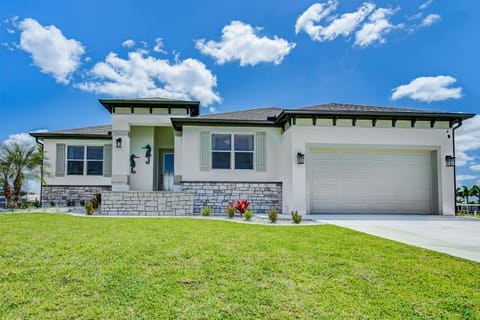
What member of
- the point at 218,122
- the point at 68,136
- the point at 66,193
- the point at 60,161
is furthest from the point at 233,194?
the point at 60,161

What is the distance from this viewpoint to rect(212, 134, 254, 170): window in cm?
1191

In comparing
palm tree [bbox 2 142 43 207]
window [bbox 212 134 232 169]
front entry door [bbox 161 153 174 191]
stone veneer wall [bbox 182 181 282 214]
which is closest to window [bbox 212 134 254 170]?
window [bbox 212 134 232 169]

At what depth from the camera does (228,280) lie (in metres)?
3.48

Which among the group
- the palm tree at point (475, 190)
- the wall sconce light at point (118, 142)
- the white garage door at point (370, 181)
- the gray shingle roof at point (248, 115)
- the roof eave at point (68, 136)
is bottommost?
the palm tree at point (475, 190)

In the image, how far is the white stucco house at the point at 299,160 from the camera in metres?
10.9

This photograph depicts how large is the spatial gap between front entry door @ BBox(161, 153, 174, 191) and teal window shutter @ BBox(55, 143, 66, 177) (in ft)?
17.3

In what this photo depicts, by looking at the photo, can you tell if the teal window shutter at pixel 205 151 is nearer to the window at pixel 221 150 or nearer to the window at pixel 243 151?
the window at pixel 221 150

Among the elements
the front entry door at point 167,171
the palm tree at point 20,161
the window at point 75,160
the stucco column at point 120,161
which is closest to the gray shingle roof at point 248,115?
the front entry door at point 167,171

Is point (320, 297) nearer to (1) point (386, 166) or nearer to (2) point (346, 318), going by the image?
(2) point (346, 318)

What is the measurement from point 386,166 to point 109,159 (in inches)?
527

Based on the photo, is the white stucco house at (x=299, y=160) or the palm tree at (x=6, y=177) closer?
the white stucco house at (x=299, y=160)

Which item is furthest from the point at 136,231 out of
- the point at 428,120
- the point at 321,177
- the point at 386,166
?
the point at 428,120

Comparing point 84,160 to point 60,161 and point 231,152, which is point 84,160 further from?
point 231,152

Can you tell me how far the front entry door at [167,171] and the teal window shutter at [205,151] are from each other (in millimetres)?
3457
